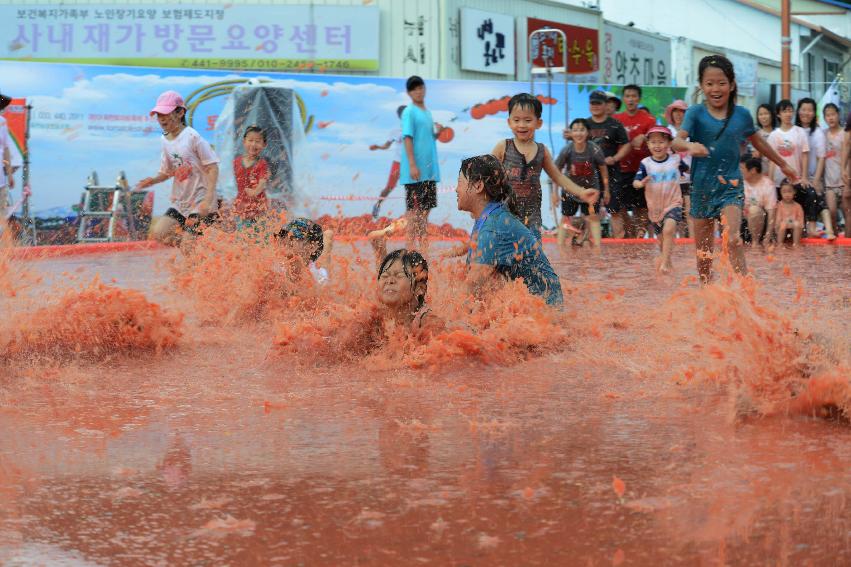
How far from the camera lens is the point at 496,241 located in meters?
6.54

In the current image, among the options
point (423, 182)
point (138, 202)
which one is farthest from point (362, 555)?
point (138, 202)

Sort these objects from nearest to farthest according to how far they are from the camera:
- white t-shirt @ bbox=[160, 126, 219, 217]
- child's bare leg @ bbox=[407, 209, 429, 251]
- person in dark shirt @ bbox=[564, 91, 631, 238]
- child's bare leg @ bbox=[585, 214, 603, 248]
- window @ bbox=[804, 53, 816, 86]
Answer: white t-shirt @ bbox=[160, 126, 219, 217], child's bare leg @ bbox=[407, 209, 429, 251], child's bare leg @ bbox=[585, 214, 603, 248], person in dark shirt @ bbox=[564, 91, 631, 238], window @ bbox=[804, 53, 816, 86]

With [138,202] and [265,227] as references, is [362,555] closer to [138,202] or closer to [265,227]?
[265,227]

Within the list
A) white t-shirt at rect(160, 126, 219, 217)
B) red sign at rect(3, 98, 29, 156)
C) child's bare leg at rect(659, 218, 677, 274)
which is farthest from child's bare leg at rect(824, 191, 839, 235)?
red sign at rect(3, 98, 29, 156)

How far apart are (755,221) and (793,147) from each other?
1297mm

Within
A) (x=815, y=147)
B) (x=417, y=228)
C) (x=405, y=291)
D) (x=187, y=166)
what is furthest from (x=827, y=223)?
(x=405, y=291)

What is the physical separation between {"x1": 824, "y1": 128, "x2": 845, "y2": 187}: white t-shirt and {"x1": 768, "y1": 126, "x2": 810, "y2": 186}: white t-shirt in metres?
0.29

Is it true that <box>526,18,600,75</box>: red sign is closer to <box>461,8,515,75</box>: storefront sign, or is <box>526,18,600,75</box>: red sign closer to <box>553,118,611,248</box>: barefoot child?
<box>461,8,515,75</box>: storefront sign

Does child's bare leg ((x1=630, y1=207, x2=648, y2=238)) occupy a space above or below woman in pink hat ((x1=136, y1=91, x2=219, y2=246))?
below

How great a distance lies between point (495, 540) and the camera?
324 cm

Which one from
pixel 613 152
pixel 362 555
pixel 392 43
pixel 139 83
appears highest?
pixel 392 43

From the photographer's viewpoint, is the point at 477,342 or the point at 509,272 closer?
the point at 477,342

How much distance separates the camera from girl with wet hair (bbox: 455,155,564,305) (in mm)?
6523

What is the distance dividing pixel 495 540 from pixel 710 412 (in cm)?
181
